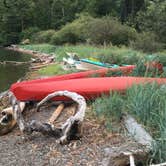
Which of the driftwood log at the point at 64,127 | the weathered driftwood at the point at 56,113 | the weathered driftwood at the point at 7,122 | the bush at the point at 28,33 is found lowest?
the bush at the point at 28,33

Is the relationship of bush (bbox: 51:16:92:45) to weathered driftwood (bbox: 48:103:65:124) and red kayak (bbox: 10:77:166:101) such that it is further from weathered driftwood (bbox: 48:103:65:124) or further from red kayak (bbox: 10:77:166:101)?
weathered driftwood (bbox: 48:103:65:124)

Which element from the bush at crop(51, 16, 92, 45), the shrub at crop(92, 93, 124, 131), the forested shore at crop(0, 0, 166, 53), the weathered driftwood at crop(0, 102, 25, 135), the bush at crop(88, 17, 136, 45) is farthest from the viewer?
the bush at crop(51, 16, 92, 45)


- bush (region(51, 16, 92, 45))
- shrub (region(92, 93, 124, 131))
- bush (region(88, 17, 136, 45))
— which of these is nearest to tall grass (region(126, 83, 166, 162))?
shrub (region(92, 93, 124, 131))

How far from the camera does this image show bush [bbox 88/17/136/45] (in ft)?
82.3

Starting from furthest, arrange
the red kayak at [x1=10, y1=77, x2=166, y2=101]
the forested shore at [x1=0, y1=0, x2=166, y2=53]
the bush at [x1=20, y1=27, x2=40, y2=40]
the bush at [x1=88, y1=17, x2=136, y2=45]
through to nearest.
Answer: the bush at [x1=20, y1=27, x2=40, y2=40], the forested shore at [x1=0, y1=0, x2=166, y2=53], the bush at [x1=88, y1=17, x2=136, y2=45], the red kayak at [x1=10, y1=77, x2=166, y2=101]

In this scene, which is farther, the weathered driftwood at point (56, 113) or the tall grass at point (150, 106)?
the weathered driftwood at point (56, 113)

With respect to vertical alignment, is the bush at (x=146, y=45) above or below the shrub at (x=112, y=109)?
below

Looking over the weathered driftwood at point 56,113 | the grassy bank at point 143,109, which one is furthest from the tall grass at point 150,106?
the weathered driftwood at point 56,113

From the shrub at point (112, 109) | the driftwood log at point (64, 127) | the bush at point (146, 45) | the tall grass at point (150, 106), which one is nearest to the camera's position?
the tall grass at point (150, 106)

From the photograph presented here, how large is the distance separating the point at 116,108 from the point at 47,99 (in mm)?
1331

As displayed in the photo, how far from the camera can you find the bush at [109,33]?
2509 centimetres

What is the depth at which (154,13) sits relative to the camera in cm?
2675

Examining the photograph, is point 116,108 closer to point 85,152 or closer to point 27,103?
point 85,152

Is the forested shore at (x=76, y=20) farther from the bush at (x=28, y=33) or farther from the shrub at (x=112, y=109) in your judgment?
the shrub at (x=112, y=109)
